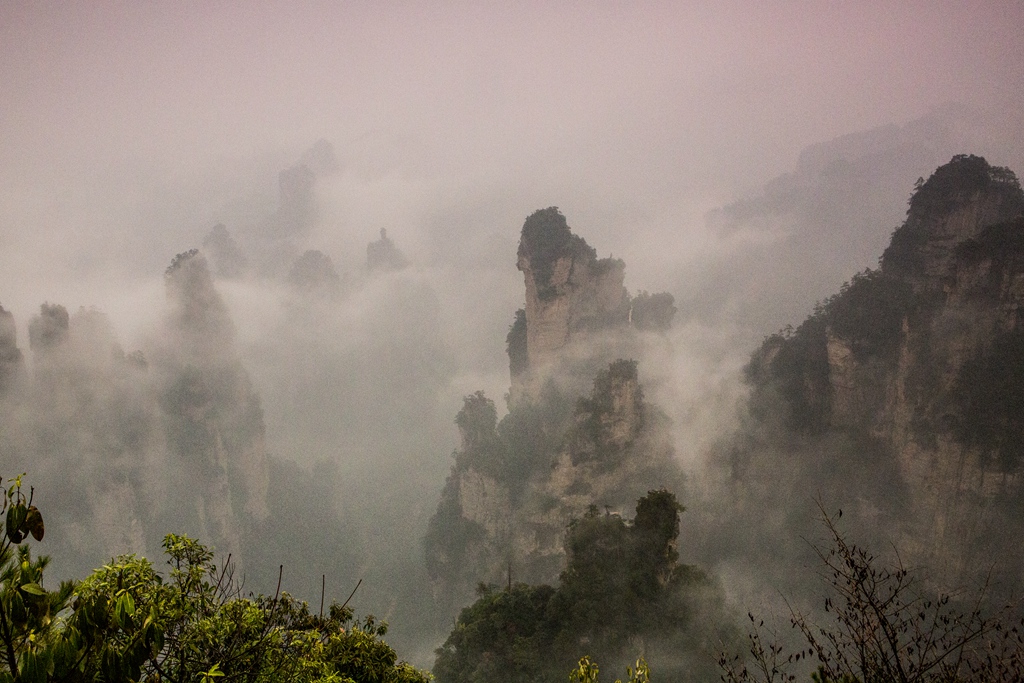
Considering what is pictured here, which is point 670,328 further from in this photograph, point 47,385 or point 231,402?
point 47,385

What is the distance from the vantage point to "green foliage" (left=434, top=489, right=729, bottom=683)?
24.8 m

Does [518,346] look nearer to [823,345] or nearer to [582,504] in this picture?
[582,504]

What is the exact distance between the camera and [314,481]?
78688 millimetres

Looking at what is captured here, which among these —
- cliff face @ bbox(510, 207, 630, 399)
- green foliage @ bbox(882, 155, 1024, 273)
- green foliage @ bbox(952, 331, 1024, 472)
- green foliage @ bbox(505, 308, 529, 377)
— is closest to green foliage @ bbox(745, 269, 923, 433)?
green foliage @ bbox(882, 155, 1024, 273)

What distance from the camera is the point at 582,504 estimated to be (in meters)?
42.7

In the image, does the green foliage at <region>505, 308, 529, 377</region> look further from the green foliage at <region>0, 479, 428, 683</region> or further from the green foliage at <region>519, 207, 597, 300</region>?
the green foliage at <region>0, 479, 428, 683</region>

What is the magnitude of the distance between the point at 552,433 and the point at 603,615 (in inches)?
1050

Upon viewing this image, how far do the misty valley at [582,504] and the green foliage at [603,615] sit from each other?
118mm

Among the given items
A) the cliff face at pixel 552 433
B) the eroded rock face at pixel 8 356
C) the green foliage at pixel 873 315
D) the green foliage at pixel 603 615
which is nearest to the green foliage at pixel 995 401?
the green foliage at pixel 873 315

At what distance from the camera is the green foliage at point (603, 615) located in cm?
2481

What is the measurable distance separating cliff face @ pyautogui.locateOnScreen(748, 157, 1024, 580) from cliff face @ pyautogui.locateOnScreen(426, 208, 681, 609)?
11560 millimetres

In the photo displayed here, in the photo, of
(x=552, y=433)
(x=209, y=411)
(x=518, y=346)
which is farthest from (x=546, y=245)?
(x=209, y=411)

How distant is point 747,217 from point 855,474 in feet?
296

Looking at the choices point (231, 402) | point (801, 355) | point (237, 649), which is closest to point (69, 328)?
point (231, 402)
